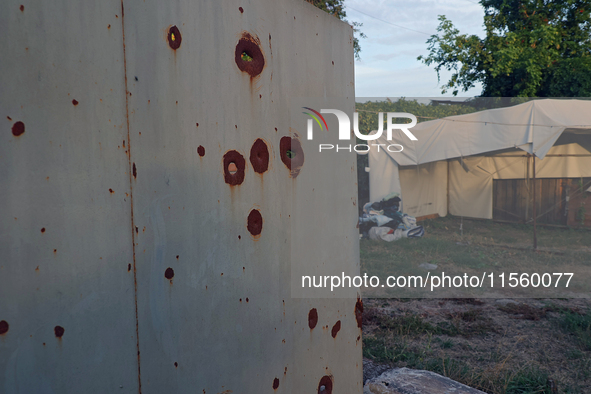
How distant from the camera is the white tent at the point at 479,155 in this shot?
713cm

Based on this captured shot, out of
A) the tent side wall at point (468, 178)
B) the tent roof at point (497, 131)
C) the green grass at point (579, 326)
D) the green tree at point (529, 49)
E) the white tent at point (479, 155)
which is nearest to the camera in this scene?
the green grass at point (579, 326)

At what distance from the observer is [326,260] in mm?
1345

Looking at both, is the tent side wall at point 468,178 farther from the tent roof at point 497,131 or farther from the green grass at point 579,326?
the green grass at point 579,326

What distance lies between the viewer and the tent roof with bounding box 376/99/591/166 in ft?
23.0

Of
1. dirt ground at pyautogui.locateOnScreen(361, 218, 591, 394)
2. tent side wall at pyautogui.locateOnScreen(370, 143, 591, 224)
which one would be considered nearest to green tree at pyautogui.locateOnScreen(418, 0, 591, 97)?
tent side wall at pyautogui.locateOnScreen(370, 143, 591, 224)

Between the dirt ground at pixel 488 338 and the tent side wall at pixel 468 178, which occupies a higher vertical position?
the tent side wall at pixel 468 178

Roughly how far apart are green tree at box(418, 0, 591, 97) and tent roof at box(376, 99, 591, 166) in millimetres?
4757

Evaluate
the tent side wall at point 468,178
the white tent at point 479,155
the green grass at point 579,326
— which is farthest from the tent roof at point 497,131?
the green grass at point 579,326

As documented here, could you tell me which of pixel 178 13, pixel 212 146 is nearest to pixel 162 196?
pixel 212 146

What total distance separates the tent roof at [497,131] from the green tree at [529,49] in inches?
187

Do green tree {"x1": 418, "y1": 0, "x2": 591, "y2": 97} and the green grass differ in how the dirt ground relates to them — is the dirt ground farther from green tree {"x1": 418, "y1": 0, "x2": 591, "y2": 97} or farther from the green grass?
green tree {"x1": 418, "y1": 0, "x2": 591, "y2": 97}

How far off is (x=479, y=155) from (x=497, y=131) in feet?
3.42

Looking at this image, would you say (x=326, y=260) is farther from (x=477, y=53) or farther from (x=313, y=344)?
(x=477, y=53)

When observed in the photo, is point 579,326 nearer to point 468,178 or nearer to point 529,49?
point 468,178
